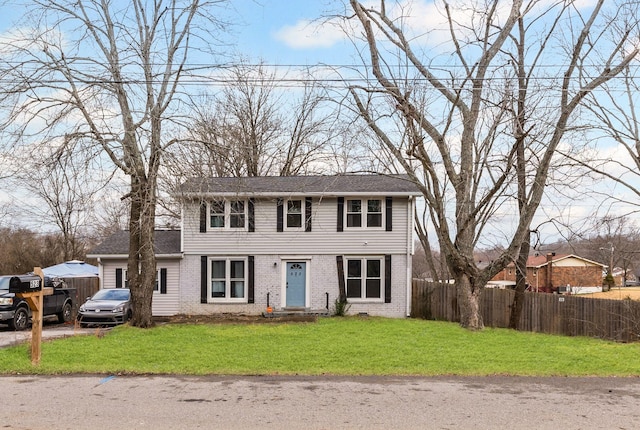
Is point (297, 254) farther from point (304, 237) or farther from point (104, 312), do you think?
point (104, 312)

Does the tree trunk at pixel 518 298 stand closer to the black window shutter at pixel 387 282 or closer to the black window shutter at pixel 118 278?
the black window shutter at pixel 387 282

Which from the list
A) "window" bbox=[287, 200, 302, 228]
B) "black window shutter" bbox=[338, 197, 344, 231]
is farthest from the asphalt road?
"window" bbox=[287, 200, 302, 228]

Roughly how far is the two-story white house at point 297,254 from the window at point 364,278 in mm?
39

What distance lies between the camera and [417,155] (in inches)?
637

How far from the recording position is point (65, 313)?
22.4 metres

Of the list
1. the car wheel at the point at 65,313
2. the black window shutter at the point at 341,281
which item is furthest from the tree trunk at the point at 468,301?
the car wheel at the point at 65,313

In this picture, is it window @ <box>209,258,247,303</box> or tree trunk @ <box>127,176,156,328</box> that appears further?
window @ <box>209,258,247,303</box>

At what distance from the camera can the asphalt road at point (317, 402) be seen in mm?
Answer: 6898

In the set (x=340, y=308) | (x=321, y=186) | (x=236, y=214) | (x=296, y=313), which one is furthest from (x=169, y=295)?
(x=321, y=186)

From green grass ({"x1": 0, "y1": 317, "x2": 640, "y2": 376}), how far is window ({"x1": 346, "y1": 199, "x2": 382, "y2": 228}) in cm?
722

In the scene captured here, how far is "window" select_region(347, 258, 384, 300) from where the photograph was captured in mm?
22781

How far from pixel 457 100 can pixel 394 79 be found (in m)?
1.90

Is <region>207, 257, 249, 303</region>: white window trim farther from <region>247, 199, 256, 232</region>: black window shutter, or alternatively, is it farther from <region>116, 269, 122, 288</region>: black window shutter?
<region>116, 269, 122, 288</region>: black window shutter

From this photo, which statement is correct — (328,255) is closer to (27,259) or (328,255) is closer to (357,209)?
(357,209)
